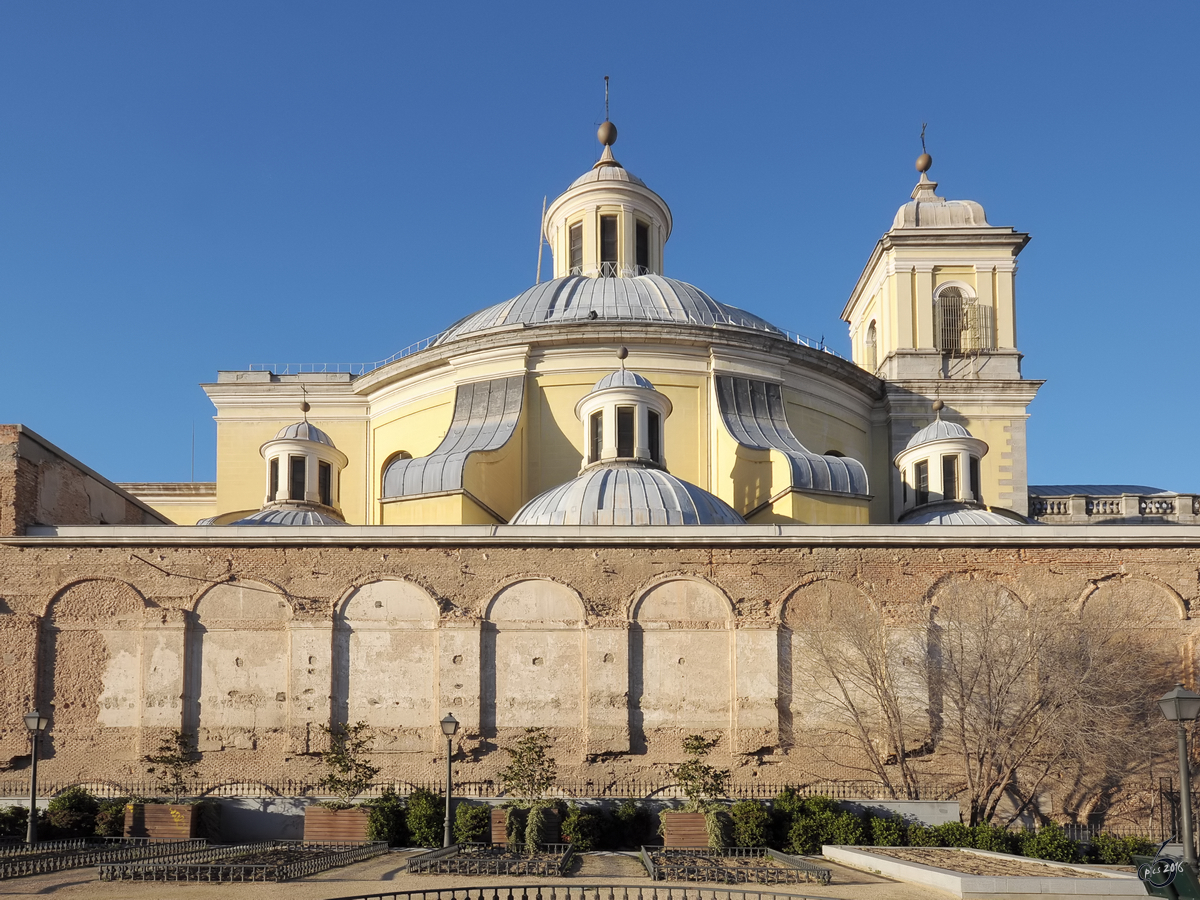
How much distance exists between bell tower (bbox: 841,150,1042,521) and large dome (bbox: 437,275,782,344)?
3.99 m

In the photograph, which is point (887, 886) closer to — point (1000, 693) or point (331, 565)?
point (1000, 693)

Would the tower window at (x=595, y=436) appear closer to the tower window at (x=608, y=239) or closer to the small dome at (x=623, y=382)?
the small dome at (x=623, y=382)

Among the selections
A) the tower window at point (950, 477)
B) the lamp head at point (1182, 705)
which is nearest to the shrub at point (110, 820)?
the lamp head at point (1182, 705)

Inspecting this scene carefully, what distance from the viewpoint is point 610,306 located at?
31391 millimetres

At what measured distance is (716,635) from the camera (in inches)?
877

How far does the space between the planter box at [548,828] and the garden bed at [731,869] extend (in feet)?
6.17

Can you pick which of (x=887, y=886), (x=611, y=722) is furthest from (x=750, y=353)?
(x=887, y=886)

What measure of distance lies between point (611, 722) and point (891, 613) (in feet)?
17.3

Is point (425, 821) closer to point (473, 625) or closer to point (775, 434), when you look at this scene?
point (473, 625)

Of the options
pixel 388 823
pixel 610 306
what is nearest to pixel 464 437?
pixel 610 306

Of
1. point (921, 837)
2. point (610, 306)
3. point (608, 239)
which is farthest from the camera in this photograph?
point (608, 239)

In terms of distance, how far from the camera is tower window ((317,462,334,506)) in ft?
92.3

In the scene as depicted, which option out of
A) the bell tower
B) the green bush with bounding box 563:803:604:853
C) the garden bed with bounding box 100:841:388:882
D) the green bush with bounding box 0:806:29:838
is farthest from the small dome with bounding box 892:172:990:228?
the green bush with bounding box 0:806:29:838

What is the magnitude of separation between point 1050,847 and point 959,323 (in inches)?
762
